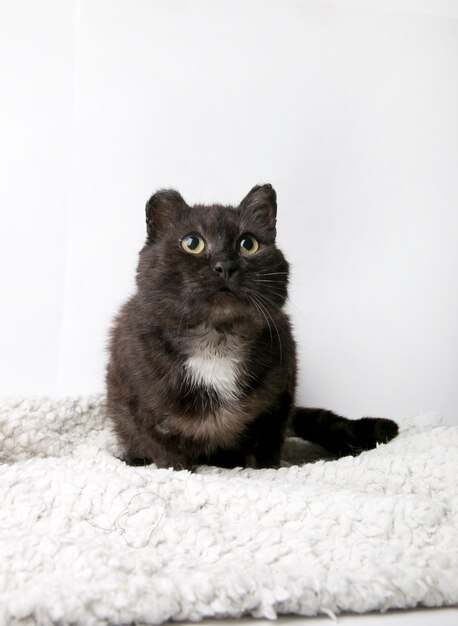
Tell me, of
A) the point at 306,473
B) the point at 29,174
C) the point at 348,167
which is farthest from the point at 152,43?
the point at 306,473

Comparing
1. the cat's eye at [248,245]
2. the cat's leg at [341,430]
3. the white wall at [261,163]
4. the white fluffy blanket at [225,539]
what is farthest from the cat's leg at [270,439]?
the white wall at [261,163]

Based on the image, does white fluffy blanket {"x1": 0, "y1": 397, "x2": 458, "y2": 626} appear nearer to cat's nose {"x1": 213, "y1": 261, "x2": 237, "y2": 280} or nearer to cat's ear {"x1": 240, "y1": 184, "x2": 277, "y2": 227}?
cat's nose {"x1": 213, "y1": 261, "x2": 237, "y2": 280}

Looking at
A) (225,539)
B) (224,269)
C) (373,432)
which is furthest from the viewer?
(373,432)

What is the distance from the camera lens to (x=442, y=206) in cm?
246

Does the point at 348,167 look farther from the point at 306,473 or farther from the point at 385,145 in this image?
the point at 306,473

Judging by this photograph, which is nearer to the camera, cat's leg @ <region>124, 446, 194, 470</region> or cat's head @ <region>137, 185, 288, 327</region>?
cat's head @ <region>137, 185, 288, 327</region>

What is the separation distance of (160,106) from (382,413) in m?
1.43

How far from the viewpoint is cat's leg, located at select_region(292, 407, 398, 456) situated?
1.89 m

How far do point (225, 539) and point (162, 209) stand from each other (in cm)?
86

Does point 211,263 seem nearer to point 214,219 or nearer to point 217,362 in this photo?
point 214,219

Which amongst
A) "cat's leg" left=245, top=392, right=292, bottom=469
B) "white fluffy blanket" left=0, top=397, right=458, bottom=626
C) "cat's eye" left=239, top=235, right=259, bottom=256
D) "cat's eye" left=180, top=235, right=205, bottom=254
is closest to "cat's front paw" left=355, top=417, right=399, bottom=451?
"white fluffy blanket" left=0, top=397, right=458, bottom=626

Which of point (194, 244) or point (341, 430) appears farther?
point (341, 430)

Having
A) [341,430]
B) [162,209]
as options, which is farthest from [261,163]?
[341,430]

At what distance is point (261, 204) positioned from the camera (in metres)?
1.74
